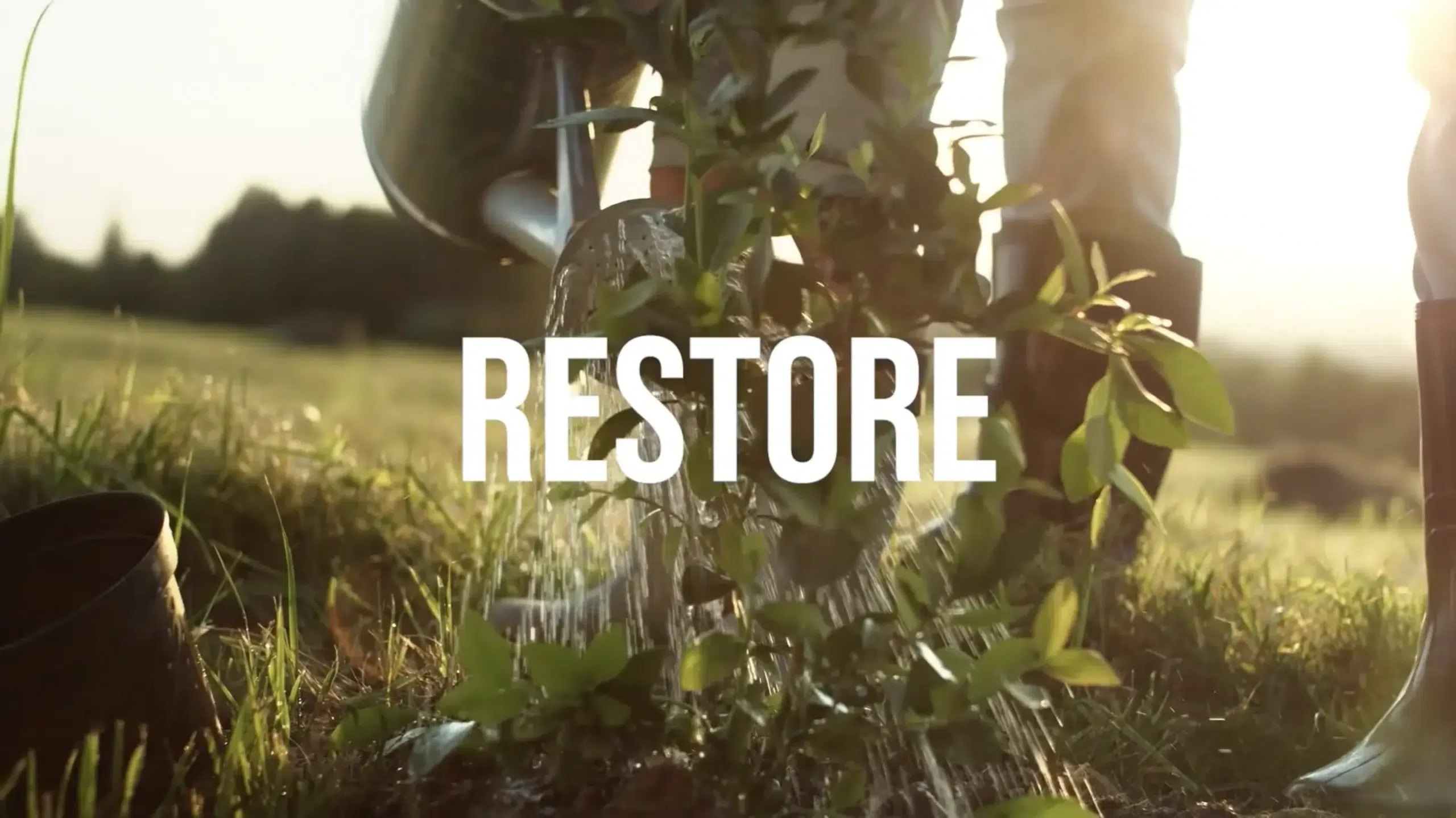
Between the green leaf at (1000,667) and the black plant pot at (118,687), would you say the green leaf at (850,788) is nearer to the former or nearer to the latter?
the green leaf at (1000,667)

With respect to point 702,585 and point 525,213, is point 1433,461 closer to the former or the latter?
point 702,585

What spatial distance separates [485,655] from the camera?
76 centimetres

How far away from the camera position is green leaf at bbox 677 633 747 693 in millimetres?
736

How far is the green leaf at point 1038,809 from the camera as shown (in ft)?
2.39

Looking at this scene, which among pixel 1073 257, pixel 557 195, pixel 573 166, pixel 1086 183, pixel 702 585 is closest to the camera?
pixel 1073 257

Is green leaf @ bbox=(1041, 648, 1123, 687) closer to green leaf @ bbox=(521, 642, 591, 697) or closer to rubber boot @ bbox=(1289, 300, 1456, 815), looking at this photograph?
green leaf @ bbox=(521, 642, 591, 697)

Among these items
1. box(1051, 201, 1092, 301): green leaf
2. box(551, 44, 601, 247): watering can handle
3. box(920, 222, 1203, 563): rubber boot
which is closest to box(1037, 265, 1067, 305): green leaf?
box(1051, 201, 1092, 301): green leaf

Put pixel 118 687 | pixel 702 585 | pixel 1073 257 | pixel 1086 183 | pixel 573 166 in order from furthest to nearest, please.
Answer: pixel 1086 183 < pixel 573 166 < pixel 118 687 < pixel 702 585 < pixel 1073 257

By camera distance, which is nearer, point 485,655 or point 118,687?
point 485,655

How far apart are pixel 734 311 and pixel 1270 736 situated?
83 cm

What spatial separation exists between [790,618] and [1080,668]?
0.53ft

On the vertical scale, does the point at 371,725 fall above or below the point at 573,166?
below

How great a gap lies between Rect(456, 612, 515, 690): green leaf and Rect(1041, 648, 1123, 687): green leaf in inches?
12.4

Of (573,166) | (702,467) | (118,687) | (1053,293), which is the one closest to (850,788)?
(702,467)
